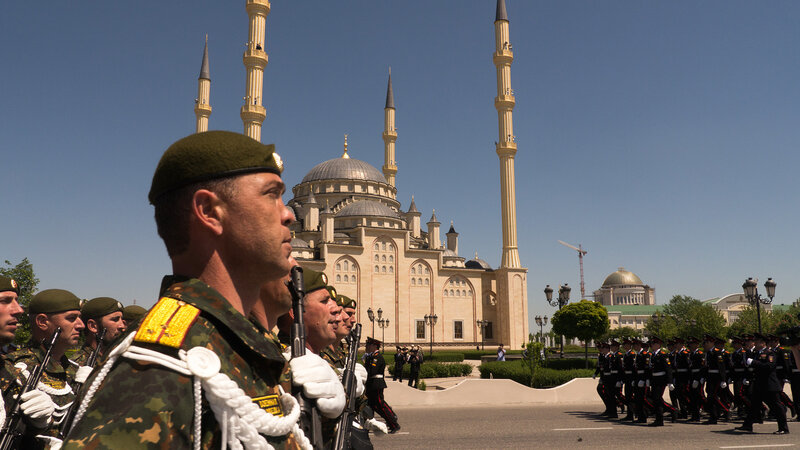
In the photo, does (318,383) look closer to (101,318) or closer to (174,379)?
(174,379)

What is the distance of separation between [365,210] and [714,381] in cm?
3791

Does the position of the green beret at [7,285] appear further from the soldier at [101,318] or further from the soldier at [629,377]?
the soldier at [629,377]

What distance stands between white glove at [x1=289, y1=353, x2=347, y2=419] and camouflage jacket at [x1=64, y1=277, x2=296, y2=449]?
0.54ft

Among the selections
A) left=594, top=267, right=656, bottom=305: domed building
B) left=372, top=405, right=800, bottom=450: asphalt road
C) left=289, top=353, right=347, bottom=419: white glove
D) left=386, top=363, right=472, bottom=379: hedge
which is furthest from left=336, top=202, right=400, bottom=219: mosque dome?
left=594, top=267, right=656, bottom=305: domed building

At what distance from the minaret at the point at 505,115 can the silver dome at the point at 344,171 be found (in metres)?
16.1

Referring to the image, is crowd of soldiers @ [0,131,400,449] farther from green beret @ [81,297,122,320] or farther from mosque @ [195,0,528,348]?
mosque @ [195,0,528,348]

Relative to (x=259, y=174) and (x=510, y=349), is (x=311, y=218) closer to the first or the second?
(x=510, y=349)

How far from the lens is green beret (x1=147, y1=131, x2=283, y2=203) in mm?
1399

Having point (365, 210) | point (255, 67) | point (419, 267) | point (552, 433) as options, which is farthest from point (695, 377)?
point (365, 210)

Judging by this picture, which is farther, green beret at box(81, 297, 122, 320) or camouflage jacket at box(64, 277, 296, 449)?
green beret at box(81, 297, 122, 320)

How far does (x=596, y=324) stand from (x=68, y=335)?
30.6 meters

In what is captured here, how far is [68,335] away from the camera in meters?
5.37

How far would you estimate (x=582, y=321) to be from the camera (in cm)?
3145

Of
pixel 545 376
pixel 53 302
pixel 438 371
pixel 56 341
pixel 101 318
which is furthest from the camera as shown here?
pixel 438 371
